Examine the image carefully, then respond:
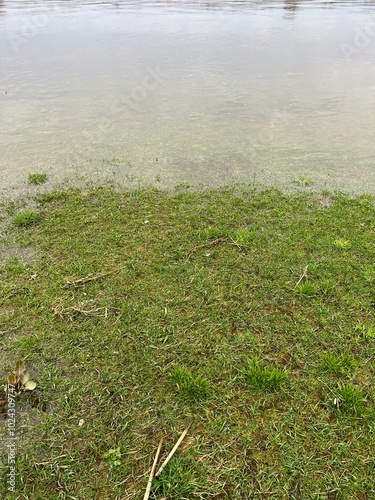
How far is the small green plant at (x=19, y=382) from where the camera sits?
1.93 meters

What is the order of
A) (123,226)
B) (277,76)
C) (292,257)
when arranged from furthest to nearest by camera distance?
(277,76) → (123,226) → (292,257)

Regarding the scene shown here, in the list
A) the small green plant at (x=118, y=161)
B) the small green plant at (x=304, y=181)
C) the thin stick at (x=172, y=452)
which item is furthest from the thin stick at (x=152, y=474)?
the small green plant at (x=118, y=161)

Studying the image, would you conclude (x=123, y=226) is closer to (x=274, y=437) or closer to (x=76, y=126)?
(x=274, y=437)

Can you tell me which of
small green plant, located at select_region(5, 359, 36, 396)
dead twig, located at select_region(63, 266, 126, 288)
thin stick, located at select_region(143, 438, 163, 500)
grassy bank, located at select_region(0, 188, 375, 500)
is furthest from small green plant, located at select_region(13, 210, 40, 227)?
thin stick, located at select_region(143, 438, 163, 500)

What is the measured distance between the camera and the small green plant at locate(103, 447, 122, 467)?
169cm

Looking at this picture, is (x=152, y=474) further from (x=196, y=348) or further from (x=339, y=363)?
(x=339, y=363)

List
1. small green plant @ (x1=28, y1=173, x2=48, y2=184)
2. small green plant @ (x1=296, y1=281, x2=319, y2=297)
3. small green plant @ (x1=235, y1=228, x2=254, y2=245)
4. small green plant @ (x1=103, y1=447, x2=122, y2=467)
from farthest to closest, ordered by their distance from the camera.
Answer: small green plant @ (x1=28, y1=173, x2=48, y2=184) < small green plant @ (x1=235, y1=228, x2=254, y2=245) < small green plant @ (x1=296, y1=281, x2=319, y2=297) < small green plant @ (x1=103, y1=447, x2=122, y2=467)

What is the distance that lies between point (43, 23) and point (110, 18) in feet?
6.15

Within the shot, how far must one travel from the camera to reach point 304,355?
2.12m

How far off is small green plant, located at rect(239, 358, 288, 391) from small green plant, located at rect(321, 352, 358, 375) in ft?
0.81

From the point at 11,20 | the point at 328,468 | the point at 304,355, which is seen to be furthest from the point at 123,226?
the point at 11,20

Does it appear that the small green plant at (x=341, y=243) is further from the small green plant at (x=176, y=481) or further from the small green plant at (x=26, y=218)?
the small green plant at (x=26, y=218)

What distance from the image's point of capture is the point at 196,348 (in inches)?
85.9

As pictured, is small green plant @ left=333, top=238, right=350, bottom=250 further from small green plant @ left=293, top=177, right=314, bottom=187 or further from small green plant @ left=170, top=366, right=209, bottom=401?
small green plant @ left=170, top=366, right=209, bottom=401
